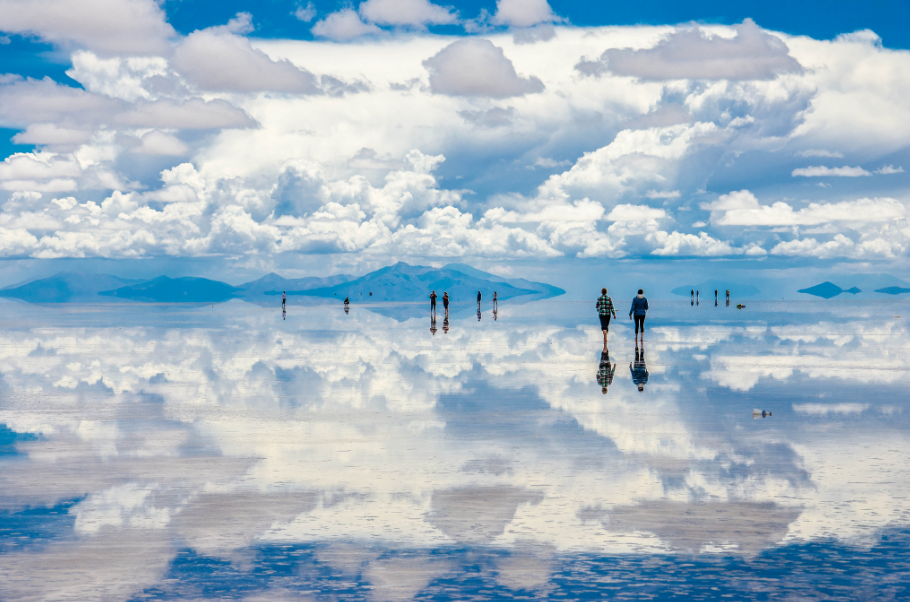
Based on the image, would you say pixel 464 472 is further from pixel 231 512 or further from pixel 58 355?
pixel 58 355

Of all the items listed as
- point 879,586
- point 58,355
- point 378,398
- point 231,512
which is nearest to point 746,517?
point 879,586

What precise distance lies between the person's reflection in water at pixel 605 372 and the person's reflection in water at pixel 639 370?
2.11ft

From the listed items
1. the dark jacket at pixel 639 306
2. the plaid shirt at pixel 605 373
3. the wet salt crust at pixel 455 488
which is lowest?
the wet salt crust at pixel 455 488

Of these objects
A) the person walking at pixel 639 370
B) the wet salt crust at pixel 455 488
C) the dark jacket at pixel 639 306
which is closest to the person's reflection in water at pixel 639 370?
the person walking at pixel 639 370

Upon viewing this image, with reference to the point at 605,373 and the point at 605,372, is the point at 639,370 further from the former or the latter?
the point at 605,373

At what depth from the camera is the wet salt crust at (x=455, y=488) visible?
8.35 m

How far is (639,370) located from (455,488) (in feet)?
57.8

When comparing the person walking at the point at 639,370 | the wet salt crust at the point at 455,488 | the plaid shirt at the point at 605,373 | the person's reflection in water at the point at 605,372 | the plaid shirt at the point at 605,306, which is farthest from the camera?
the plaid shirt at the point at 605,306

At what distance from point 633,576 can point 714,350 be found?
3034cm

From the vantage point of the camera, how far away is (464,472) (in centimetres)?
1284

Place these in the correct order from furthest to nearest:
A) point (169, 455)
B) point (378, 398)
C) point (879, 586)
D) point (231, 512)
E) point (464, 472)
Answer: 1. point (378, 398)
2. point (169, 455)
3. point (464, 472)
4. point (231, 512)
5. point (879, 586)

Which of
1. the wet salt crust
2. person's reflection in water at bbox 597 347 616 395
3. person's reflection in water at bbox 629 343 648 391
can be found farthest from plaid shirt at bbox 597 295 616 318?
the wet salt crust

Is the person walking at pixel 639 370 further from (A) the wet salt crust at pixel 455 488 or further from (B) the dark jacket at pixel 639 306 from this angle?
(B) the dark jacket at pixel 639 306

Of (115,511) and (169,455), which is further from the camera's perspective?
(169,455)
